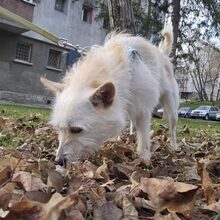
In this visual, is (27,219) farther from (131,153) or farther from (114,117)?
(131,153)

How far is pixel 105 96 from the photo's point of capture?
11.4 feet

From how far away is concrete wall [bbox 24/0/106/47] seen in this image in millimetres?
28916

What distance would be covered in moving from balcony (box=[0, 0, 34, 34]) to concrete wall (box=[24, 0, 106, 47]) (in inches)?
81.7

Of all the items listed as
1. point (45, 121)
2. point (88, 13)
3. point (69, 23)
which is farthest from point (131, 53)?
point (88, 13)

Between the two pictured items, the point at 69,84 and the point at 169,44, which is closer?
the point at 69,84

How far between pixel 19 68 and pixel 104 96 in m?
23.6

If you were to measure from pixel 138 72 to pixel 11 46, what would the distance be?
23.1 meters

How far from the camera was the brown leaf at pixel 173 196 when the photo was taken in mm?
1717

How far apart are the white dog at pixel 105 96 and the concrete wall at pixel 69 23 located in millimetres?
23830

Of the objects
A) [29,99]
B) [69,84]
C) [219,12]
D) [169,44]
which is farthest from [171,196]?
[29,99]

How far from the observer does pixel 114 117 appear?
360cm

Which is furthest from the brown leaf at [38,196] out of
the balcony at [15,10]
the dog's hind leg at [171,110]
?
the balcony at [15,10]

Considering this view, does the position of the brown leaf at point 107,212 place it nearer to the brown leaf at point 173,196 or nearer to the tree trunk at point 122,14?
the brown leaf at point 173,196

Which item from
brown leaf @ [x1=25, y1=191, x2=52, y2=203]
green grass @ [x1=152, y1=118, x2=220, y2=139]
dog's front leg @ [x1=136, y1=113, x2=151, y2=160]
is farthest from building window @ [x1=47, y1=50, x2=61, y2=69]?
brown leaf @ [x1=25, y1=191, x2=52, y2=203]
